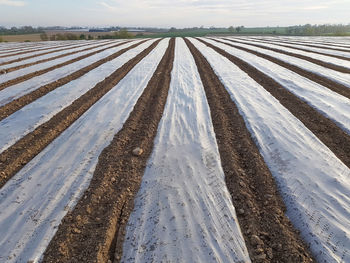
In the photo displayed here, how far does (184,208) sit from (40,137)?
3267 mm

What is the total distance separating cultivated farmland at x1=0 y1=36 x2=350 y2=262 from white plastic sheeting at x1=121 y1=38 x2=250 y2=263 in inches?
0.5

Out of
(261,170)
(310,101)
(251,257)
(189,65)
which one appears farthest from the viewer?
(189,65)

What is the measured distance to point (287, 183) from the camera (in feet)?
9.63

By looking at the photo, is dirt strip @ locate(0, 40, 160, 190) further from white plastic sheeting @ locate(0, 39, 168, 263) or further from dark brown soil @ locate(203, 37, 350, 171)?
dark brown soil @ locate(203, 37, 350, 171)

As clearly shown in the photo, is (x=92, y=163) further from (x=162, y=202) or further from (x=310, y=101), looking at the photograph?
(x=310, y=101)

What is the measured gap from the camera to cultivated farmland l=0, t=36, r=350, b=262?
2211 mm

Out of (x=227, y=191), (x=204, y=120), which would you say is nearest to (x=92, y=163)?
(x=227, y=191)

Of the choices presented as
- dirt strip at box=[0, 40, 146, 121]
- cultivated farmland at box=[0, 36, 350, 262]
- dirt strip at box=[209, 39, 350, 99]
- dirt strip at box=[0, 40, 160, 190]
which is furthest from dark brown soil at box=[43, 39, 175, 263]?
dirt strip at box=[209, 39, 350, 99]

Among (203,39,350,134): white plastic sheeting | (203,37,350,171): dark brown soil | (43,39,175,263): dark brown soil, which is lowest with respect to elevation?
(43,39,175,263): dark brown soil

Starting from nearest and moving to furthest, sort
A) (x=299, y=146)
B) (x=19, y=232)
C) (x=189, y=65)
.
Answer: (x=19, y=232)
(x=299, y=146)
(x=189, y=65)

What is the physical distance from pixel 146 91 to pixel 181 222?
196 inches

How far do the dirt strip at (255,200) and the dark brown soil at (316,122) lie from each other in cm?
129

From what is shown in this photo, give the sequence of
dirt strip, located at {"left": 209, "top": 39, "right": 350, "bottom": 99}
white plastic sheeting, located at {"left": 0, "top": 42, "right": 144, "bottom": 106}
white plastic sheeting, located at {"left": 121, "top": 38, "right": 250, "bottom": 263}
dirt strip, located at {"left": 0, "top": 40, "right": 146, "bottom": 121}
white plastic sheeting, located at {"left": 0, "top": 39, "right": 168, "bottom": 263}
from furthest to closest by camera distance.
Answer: white plastic sheeting, located at {"left": 0, "top": 42, "right": 144, "bottom": 106}
dirt strip, located at {"left": 209, "top": 39, "right": 350, "bottom": 99}
dirt strip, located at {"left": 0, "top": 40, "right": 146, "bottom": 121}
white plastic sheeting, located at {"left": 0, "top": 39, "right": 168, "bottom": 263}
white plastic sheeting, located at {"left": 121, "top": 38, "right": 250, "bottom": 263}

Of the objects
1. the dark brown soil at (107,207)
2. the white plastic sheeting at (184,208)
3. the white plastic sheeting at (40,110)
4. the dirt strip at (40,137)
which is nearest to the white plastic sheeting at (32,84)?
the white plastic sheeting at (40,110)
